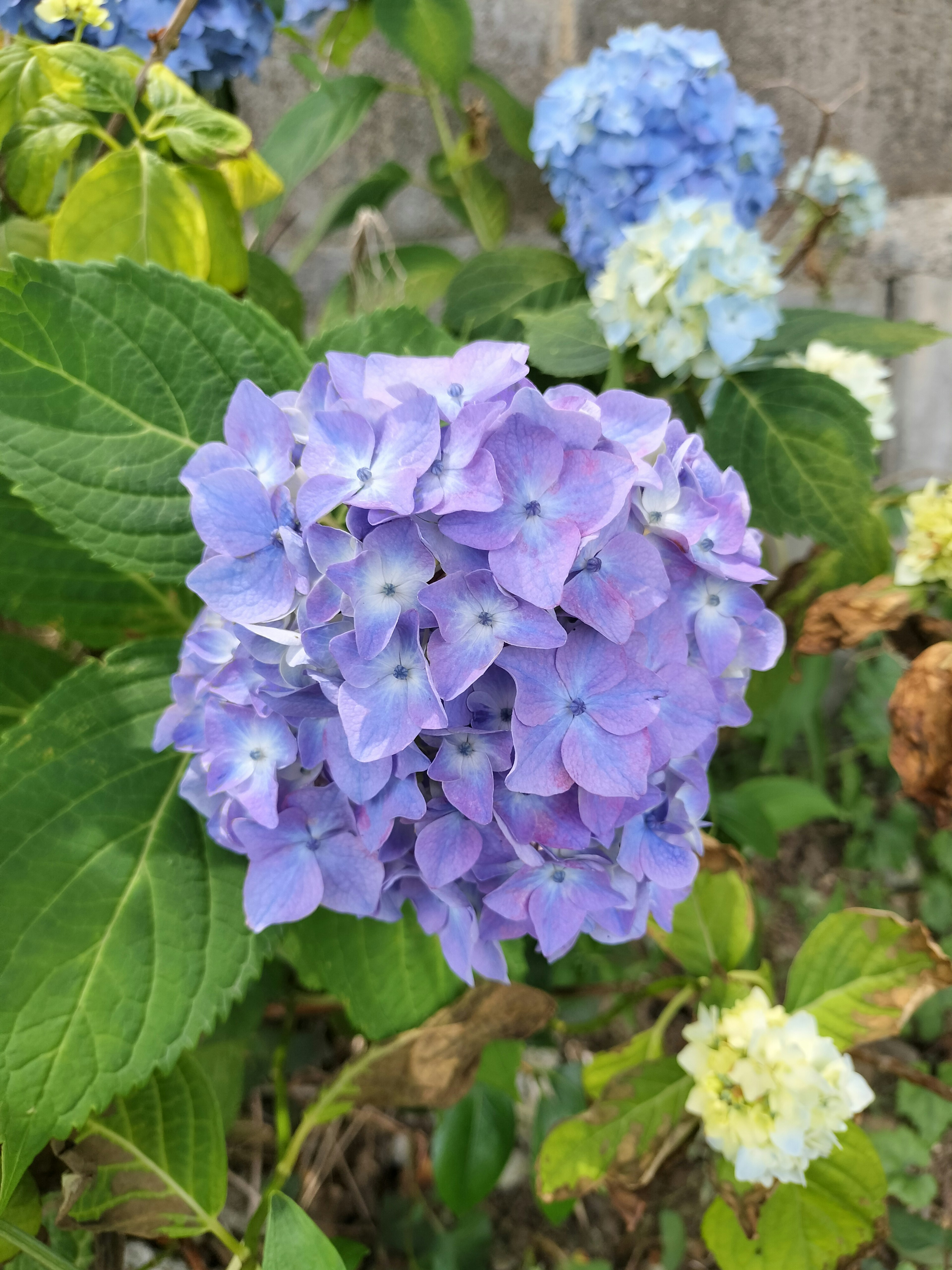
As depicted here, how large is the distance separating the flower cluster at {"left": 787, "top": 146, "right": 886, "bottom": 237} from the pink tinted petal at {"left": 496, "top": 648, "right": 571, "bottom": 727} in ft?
3.06

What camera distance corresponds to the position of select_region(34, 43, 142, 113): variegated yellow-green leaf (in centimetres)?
62

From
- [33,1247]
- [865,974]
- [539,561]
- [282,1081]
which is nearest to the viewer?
[539,561]

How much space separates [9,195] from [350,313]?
1.52ft

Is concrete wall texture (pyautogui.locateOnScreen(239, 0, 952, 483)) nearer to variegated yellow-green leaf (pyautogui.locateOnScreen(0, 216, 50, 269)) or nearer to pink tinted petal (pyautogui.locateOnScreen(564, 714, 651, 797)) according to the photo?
variegated yellow-green leaf (pyautogui.locateOnScreen(0, 216, 50, 269))

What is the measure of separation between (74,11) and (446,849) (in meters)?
0.69

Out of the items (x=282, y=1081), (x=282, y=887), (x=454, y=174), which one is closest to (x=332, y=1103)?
(x=282, y=1081)

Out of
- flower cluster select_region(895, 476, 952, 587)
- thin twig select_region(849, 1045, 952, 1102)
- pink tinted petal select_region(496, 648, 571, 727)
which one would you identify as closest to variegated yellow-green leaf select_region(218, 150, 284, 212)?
pink tinted petal select_region(496, 648, 571, 727)

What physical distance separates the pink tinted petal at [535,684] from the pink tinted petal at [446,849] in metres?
0.08

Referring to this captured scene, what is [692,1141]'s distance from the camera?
2.56 ft

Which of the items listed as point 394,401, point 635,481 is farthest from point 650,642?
point 394,401

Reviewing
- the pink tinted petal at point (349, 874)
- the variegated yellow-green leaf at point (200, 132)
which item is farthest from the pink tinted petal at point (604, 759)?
the variegated yellow-green leaf at point (200, 132)

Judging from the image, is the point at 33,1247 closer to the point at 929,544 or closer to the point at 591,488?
the point at 591,488

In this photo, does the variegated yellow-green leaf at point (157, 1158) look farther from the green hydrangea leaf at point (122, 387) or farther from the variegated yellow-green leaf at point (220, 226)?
the variegated yellow-green leaf at point (220, 226)

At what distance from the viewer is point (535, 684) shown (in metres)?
0.42
